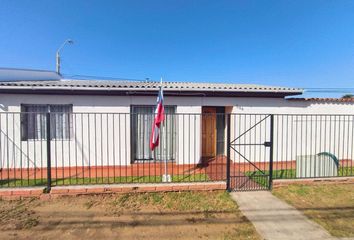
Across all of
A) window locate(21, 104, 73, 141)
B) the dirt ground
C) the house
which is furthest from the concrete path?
window locate(21, 104, 73, 141)

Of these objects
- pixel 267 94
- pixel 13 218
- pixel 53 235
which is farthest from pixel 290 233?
pixel 267 94

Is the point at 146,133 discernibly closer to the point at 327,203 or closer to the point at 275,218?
the point at 275,218

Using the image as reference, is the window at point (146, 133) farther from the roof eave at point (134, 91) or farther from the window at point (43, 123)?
the window at point (43, 123)

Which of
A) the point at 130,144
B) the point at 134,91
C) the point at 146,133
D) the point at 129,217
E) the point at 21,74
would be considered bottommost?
the point at 129,217

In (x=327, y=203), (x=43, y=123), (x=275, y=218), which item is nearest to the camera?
(x=275, y=218)

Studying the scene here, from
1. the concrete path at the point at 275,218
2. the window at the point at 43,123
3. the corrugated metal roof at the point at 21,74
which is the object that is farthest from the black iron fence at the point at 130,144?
the corrugated metal roof at the point at 21,74

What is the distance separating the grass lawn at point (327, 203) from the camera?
11.9 feet

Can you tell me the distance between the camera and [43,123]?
742 centimetres

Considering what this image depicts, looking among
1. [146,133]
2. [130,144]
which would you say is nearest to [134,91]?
[146,133]

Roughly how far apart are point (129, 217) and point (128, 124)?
13.5 feet

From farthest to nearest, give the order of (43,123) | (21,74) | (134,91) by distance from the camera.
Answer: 1. (21,74)
2. (43,123)
3. (134,91)

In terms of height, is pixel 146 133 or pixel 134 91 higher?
pixel 134 91

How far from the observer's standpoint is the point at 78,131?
24.2 ft

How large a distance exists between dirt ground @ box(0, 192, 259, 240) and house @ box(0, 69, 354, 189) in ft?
6.56
